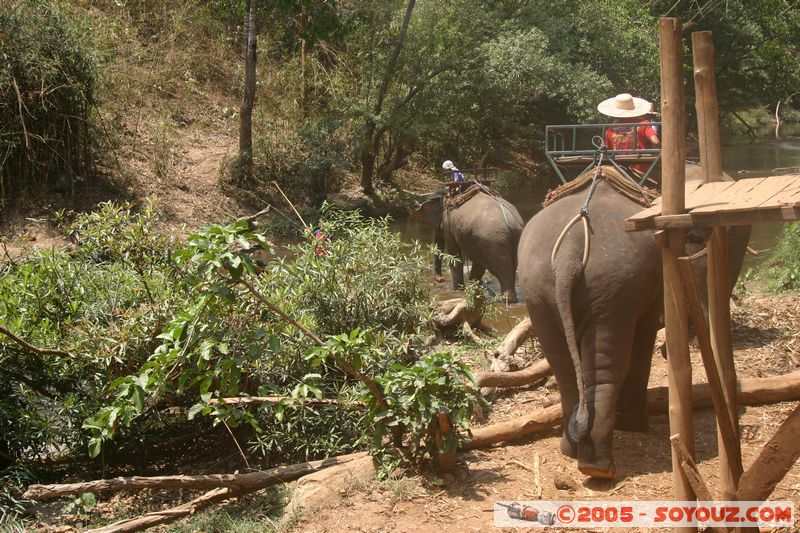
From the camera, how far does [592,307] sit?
5043 mm

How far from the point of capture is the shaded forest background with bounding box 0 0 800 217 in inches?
607

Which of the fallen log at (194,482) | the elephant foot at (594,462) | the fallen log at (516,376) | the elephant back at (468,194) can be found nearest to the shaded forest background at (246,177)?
the fallen log at (194,482)

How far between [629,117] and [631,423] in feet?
11.1

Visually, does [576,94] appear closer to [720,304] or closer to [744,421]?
[744,421]

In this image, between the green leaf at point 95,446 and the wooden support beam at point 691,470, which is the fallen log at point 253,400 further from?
the wooden support beam at point 691,470

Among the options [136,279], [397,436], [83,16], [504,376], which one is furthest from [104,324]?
[83,16]

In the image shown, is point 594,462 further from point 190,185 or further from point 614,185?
point 190,185

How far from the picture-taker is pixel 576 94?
68.3 feet

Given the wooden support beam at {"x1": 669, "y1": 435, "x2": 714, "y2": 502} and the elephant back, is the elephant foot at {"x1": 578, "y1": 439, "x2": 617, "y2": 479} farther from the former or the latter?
the elephant back

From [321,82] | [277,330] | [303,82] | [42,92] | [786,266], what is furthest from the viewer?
[303,82]

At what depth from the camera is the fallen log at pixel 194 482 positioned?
518 centimetres

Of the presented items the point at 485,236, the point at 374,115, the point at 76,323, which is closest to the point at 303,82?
the point at 374,115

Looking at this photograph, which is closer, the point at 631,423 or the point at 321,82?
the point at 631,423

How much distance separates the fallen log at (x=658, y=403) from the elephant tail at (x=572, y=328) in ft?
2.20
